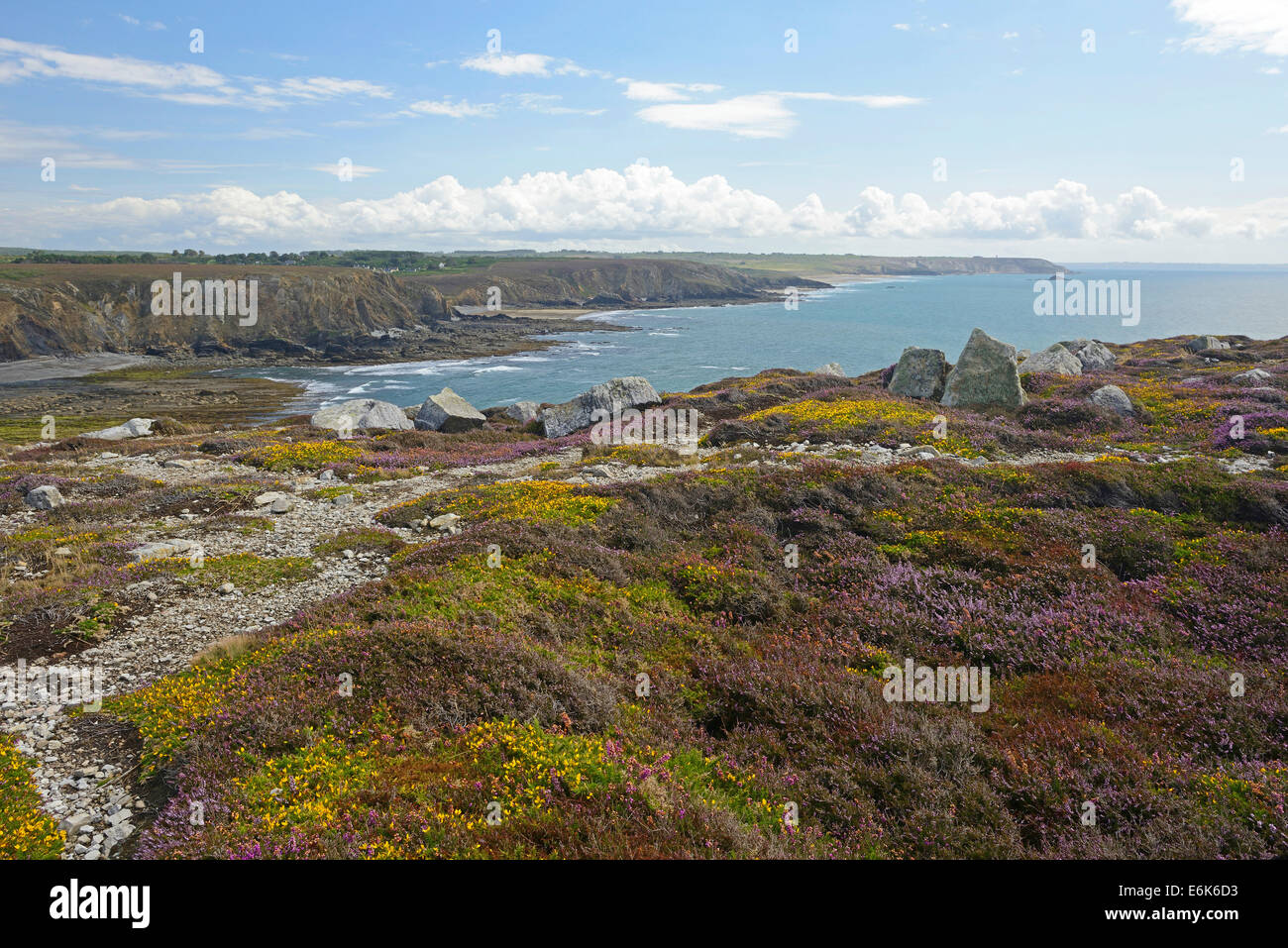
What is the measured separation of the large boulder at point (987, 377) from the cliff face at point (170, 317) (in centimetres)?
12362

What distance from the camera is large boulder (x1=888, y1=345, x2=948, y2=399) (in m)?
34.6

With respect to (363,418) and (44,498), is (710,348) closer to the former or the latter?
(363,418)

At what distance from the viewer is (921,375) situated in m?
34.9

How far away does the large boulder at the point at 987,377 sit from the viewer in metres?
30.0

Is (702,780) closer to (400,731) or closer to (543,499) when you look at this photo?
(400,731)

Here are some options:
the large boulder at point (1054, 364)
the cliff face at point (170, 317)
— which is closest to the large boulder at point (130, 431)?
the large boulder at point (1054, 364)

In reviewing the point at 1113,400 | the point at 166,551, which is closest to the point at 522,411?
the point at 166,551

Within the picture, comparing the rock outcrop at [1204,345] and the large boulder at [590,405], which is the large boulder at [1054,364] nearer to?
the rock outcrop at [1204,345]

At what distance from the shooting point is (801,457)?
72.5 ft

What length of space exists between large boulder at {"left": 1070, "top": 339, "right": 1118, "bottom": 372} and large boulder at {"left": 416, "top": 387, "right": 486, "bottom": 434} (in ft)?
143

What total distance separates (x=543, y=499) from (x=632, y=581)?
534cm

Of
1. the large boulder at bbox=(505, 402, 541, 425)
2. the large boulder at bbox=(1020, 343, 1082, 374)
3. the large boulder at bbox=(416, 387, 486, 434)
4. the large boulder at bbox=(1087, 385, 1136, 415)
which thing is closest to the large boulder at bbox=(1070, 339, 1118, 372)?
the large boulder at bbox=(1020, 343, 1082, 374)
